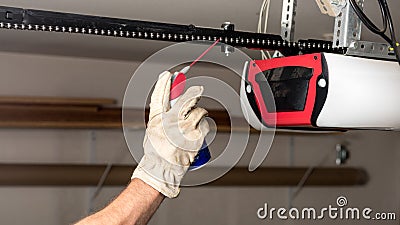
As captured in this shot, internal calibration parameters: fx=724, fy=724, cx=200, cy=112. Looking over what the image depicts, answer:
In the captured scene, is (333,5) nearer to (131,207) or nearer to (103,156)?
(131,207)

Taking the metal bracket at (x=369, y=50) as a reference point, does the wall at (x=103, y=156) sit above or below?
below

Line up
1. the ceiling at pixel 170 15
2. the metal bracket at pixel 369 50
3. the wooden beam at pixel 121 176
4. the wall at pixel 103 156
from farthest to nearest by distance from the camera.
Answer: the wall at pixel 103 156
the wooden beam at pixel 121 176
the ceiling at pixel 170 15
the metal bracket at pixel 369 50

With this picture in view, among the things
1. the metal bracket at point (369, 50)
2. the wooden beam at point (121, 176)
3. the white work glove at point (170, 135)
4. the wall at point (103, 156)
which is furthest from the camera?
the wall at point (103, 156)

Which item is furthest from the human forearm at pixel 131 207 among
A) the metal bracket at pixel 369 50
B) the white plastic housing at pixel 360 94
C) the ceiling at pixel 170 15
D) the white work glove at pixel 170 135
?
the ceiling at pixel 170 15

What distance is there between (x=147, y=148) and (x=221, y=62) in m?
0.21

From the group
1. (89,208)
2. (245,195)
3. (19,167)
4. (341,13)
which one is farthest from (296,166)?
(341,13)

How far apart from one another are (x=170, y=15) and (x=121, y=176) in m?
1.20

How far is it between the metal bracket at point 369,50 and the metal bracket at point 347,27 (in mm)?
23

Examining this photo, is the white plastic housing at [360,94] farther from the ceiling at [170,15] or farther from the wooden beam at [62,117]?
the wooden beam at [62,117]

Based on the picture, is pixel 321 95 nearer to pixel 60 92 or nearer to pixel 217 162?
pixel 217 162

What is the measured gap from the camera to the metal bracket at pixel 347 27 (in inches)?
57.4

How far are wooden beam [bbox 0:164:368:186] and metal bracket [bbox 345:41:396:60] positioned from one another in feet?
6.84

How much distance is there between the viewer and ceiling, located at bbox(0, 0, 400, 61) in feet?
7.17

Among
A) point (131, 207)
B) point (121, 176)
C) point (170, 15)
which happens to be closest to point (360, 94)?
point (131, 207)
